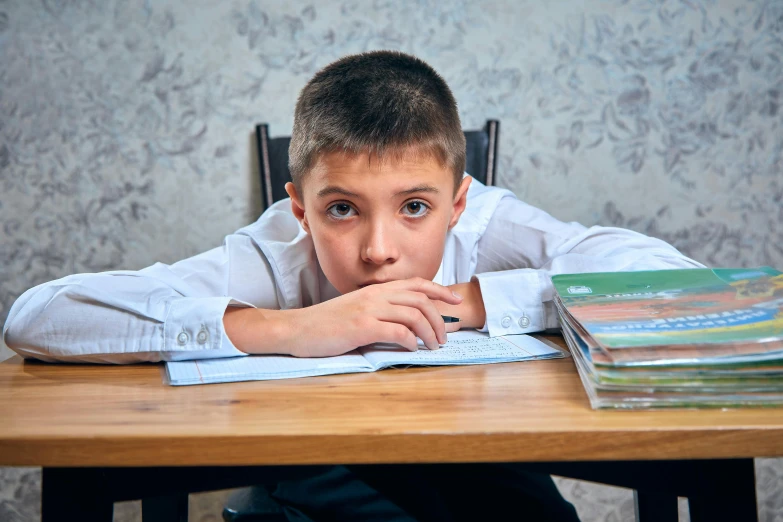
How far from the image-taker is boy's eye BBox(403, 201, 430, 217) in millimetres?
871

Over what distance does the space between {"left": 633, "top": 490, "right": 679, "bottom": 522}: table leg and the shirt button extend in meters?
0.66

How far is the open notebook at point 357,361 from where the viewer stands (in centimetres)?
60

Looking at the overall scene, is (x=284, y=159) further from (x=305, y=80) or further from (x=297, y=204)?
(x=297, y=204)

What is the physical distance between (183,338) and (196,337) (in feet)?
0.04

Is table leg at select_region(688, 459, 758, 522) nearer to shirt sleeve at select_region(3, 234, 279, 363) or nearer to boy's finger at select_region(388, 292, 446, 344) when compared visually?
boy's finger at select_region(388, 292, 446, 344)

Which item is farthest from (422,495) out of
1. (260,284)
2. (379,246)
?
(260,284)

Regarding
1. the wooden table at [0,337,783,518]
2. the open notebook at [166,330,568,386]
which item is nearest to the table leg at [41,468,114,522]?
the wooden table at [0,337,783,518]

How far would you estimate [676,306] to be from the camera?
58cm

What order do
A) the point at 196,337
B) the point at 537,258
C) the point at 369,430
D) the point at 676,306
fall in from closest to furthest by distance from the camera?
the point at 369,430
the point at 676,306
the point at 196,337
the point at 537,258

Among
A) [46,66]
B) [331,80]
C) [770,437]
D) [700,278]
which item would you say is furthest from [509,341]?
[46,66]

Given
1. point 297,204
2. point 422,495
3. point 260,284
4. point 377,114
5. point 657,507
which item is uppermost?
point 377,114

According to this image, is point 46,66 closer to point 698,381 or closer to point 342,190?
point 342,190

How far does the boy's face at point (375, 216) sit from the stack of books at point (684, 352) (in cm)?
29

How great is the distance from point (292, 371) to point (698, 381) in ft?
1.07
